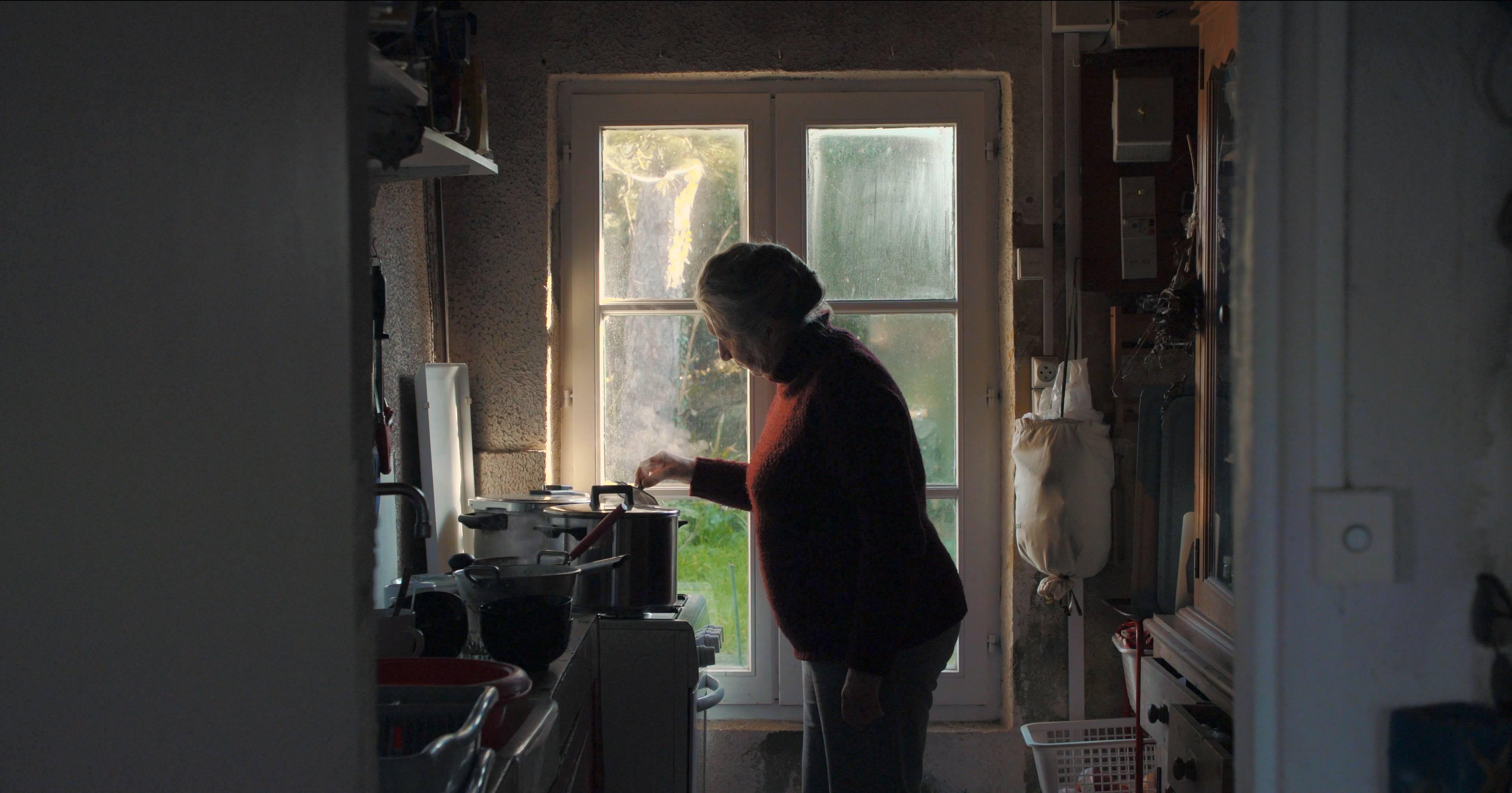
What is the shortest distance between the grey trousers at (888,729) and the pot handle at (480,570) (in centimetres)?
57

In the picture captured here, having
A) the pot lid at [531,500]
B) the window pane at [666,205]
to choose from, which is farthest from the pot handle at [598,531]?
the window pane at [666,205]

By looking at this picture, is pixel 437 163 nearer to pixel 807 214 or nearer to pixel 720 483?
pixel 720 483

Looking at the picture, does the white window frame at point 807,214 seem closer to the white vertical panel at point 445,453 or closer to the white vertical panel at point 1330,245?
the white vertical panel at point 445,453

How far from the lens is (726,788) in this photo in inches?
97.9

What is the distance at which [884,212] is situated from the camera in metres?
2.50

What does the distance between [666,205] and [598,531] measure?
3.35ft

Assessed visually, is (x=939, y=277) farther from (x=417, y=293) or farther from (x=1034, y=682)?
(x=417, y=293)

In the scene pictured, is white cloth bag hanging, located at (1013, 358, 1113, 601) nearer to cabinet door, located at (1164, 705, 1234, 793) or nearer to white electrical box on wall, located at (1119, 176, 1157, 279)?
white electrical box on wall, located at (1119, 176, 1157, 279)

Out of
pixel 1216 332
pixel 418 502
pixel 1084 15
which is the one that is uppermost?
pixel 1084 15

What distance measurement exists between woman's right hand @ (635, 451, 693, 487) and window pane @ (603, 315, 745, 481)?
321mm

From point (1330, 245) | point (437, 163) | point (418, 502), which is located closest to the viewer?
point (1330, 245)

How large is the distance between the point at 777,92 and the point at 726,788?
1.82m

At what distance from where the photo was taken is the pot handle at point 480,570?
1.55 meters

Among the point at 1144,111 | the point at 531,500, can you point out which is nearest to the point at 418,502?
the point at 531,500
